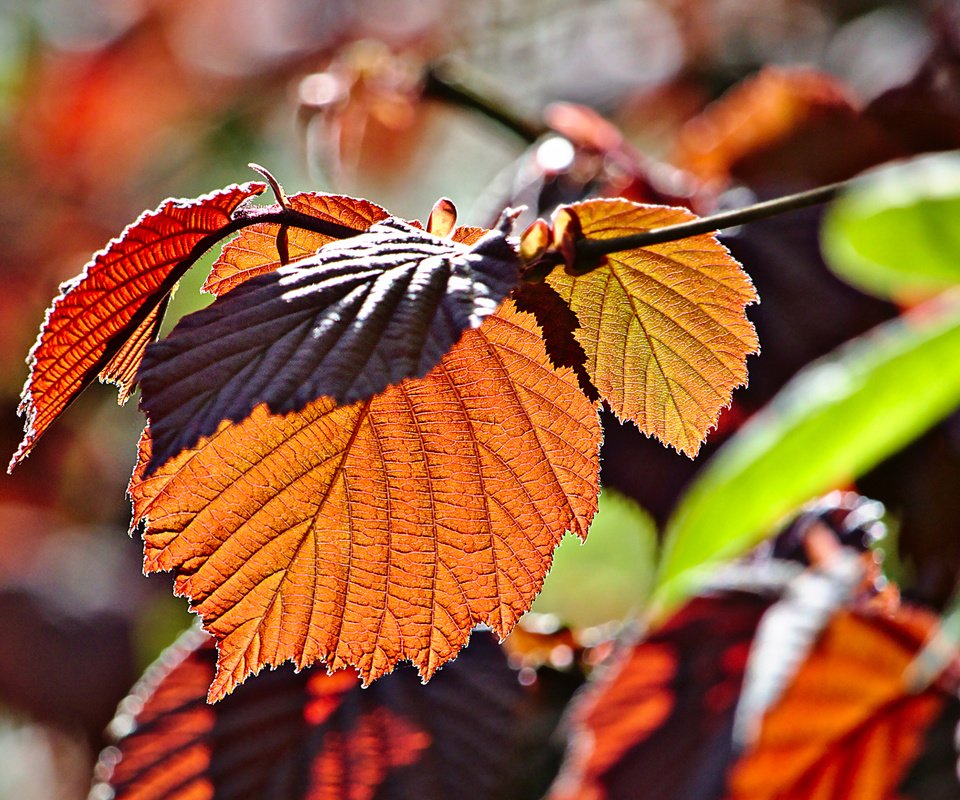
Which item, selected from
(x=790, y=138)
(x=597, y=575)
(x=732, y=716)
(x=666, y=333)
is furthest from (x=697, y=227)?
(x=597, y=575)

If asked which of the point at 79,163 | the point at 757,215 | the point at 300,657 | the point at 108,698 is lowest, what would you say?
the point at 108,698

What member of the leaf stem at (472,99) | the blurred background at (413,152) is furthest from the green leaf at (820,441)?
the leaf stem at (472,99)

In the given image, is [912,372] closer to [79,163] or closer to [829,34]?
[829,34]

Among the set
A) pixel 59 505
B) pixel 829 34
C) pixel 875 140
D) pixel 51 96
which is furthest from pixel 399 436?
pixel 51 96

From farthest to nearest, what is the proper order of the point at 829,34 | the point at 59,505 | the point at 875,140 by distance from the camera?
the point at 829,34, the point at 59,505, the point at 875,140

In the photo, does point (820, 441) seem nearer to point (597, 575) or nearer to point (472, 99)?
point (472, 99)
